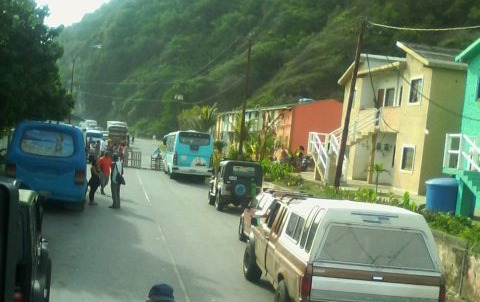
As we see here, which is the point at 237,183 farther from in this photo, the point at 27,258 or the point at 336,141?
the point at 27,258

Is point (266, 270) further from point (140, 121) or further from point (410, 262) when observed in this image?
point (140, 121)

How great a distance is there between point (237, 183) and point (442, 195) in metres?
6.94

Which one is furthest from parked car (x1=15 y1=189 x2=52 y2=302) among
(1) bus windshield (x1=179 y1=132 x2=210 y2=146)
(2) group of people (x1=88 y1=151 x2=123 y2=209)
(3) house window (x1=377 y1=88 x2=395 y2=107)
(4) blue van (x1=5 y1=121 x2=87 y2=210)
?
(3) house window (x1=377 y1=88 x2=395 y2=107)

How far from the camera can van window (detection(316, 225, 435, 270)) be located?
775cm

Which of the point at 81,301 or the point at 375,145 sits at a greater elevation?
the point at 375,145

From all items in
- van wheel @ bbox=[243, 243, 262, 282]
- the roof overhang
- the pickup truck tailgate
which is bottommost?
van wheel @ bbox=[243, 243, 262, 282]

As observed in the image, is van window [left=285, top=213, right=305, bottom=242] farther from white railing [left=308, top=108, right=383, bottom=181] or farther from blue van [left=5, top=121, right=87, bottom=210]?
white railing [left=308, top=108, right=383, bottom=181]

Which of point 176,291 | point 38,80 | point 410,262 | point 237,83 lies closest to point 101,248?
point 176,291

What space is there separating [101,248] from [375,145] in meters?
25.4

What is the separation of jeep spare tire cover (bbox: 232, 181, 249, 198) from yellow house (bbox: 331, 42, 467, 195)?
297 inches

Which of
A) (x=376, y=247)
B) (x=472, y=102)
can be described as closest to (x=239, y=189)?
(x=472, y=102)

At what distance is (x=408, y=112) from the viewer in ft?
105

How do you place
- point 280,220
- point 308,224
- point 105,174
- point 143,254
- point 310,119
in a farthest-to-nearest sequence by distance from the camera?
point 310,119 → point 105,174 → point 143,254 → point 280,220 → point 308,224

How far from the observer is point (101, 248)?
1329 cm
